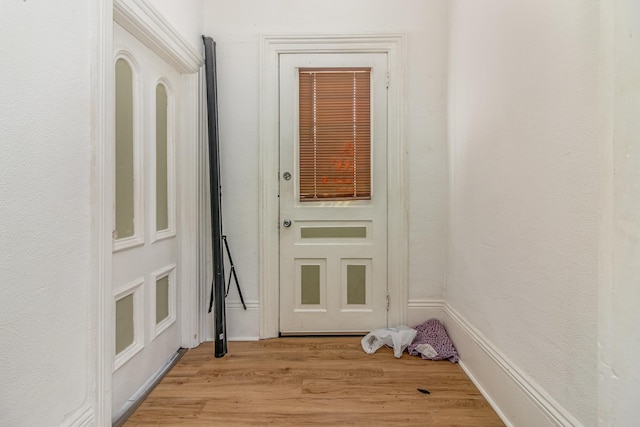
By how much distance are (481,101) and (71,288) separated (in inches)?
84.6

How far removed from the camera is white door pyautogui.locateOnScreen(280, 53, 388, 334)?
2508mm

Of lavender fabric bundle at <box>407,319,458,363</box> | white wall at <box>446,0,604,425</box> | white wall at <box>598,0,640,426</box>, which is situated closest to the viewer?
white wall at <box>598,0,640,426</box>

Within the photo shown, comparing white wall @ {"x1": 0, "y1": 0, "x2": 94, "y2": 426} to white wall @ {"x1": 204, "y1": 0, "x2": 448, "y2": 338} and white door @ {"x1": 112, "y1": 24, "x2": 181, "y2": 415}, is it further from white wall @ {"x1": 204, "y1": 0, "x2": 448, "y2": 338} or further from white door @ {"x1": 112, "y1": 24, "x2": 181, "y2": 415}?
white wall @ {"x1": 204, "y1": 0, "x2": 448, "y2": 338}

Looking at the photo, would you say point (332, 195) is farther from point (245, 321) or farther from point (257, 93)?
point (245, 321)

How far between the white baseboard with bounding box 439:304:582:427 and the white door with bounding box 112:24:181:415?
6.12 ft

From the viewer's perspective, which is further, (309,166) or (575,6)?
(309,166)

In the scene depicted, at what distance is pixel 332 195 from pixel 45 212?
174 centimetres

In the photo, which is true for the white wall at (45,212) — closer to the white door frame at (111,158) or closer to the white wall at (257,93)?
the white door frame at (111,158)

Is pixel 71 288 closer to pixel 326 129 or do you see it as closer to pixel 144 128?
pixel 144 128

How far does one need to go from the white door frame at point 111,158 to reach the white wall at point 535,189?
5.79 feet

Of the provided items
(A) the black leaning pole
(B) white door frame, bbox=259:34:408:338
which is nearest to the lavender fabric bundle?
(B) white door frame, bbox=259:34:408:338

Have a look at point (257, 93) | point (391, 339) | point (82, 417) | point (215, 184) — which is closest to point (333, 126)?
point (257, 93)

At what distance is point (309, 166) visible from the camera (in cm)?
252

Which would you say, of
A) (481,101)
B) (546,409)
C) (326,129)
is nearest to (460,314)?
(546,409)
